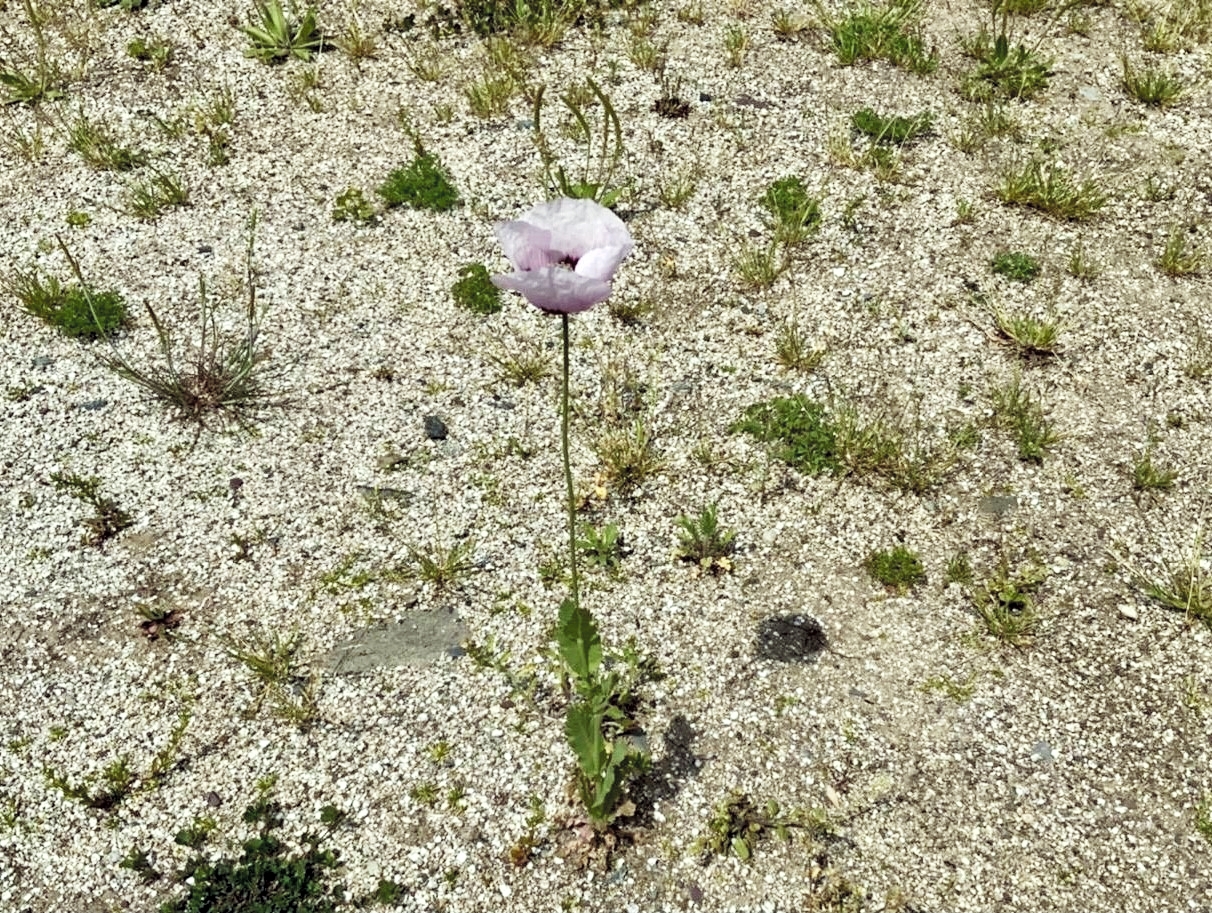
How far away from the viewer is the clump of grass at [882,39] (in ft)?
21.4

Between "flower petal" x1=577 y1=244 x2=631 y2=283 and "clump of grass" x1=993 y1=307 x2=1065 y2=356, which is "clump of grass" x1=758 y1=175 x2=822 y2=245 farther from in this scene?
"flower petal" x1=577 y1=244 x2=631 y2=283

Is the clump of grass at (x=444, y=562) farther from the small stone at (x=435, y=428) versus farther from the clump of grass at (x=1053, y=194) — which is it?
the clump of grass at (x=1053, y=194)

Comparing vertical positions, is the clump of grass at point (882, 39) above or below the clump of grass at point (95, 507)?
above

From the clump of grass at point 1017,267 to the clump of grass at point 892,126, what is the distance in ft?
3.64

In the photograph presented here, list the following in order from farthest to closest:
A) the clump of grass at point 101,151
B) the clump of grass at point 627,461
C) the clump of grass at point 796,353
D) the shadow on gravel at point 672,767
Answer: the clump of grass at point 101,151 → the clump of grass at point 796,353 → the clump of grass at point 627,461 → the shadow on gravel at point 672,767

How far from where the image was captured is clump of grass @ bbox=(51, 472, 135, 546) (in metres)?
4.40

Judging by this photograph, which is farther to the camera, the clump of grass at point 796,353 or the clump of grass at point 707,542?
the clump of grass at point 796,353

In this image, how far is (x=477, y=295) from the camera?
208 inches

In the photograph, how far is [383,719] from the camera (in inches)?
149

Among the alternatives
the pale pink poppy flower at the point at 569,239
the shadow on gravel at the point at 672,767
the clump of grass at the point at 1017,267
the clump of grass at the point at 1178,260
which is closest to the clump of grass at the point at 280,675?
the shadow on gravel at the point at 672,767

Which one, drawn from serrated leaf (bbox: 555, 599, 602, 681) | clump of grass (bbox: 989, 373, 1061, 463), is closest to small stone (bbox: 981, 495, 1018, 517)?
clump of grass (bbox: 989, 373, 1061, 463)

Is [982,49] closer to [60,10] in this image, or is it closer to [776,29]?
[776,29]

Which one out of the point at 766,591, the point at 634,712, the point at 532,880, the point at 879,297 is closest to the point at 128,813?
the point at 532,880

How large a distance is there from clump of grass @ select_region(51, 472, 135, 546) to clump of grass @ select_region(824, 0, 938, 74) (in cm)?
512
